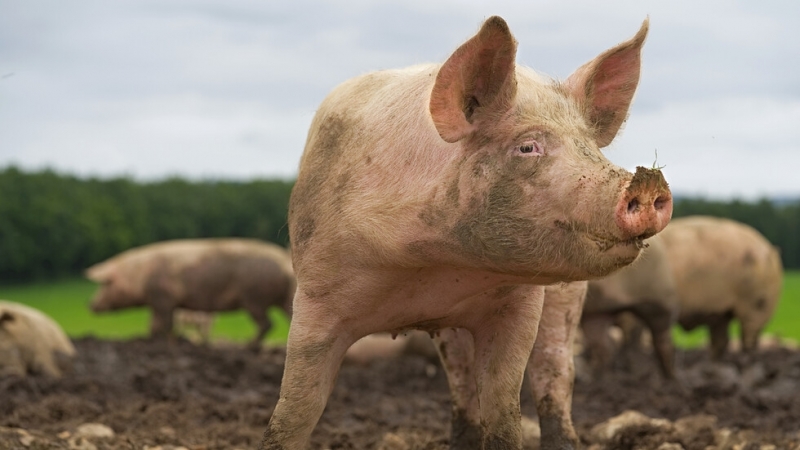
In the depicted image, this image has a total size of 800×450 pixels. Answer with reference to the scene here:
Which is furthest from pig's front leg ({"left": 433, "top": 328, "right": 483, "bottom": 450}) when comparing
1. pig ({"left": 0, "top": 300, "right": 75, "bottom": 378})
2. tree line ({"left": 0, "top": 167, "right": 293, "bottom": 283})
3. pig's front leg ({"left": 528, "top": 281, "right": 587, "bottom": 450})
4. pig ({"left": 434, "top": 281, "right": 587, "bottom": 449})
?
tree line ({"left": 0, "top": 167, "right": 293, "bottom": 283})

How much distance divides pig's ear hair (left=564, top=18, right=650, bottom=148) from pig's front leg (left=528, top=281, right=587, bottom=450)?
1.17m

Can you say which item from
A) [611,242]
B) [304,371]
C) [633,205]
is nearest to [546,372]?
[304,371]

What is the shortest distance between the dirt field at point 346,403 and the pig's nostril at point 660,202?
8.85ft

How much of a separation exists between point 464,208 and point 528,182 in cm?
25

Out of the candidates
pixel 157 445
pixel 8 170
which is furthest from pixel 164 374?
pixel 8 170

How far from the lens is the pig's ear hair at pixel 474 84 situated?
3.91 m

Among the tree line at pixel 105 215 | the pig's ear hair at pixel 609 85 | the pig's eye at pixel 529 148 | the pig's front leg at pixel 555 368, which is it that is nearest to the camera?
the pig's eye at pixel 529 148

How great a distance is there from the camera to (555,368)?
5.56 m

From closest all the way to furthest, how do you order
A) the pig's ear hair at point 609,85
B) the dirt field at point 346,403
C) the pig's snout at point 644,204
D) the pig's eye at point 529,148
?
1. the pig's snout at point 644,204
2. the pig's eye at point 529,148
3. the pig's ear hair at point 609,85
4. the dirt field at point 346,403

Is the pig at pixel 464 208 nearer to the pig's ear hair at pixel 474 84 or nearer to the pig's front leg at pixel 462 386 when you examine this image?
the pig's ear hair at pixel 474 84

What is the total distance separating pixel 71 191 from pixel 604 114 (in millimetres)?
21733

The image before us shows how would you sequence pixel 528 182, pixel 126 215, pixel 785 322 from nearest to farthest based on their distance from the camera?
pixel 528 182 → pixel 126 215 → pixel 785 322

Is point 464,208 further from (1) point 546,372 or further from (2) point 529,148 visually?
(1) point 546,372

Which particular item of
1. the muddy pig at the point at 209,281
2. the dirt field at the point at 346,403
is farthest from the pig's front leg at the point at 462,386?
the muddy pig at the point at 209,281
